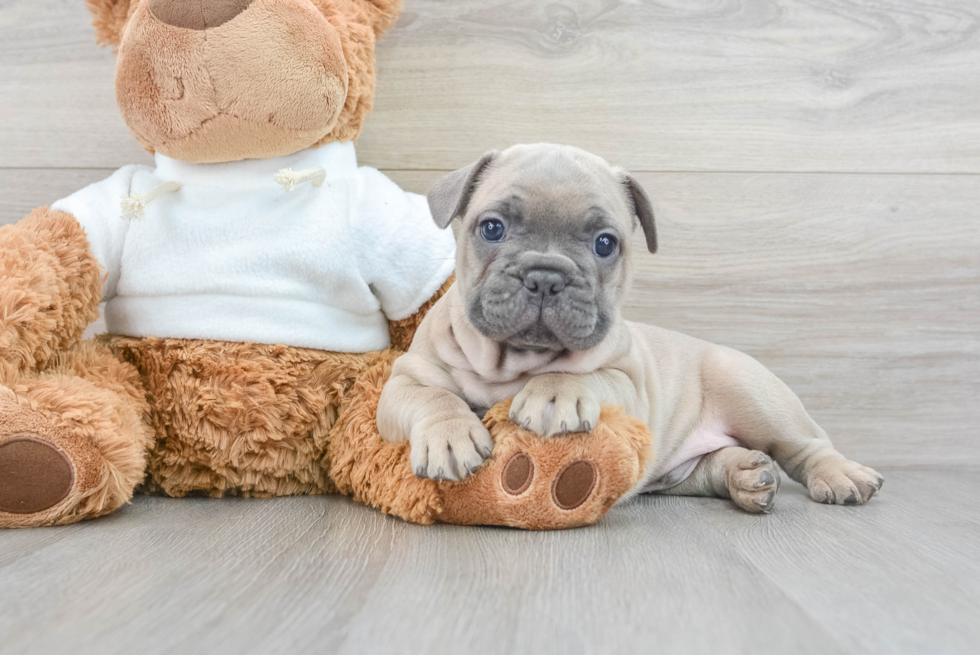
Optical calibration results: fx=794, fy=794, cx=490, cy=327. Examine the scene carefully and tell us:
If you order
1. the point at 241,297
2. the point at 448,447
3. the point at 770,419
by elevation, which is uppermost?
the point at 241,297

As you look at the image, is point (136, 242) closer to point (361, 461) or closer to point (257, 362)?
point (257, 362)

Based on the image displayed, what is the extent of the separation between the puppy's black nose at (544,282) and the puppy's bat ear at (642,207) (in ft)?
1.56

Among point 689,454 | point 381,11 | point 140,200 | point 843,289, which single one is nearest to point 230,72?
point 140,200

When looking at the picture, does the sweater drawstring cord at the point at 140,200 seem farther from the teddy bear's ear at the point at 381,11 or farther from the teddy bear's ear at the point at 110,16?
the teddy bear's ear at the point at 381,11

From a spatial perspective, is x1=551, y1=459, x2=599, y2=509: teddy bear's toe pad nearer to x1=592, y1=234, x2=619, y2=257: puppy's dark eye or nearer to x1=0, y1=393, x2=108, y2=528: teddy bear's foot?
x1=592, y1=234, x2=619, y2=257: puppy's dark eye

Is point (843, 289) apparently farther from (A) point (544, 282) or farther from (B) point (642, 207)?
(A) point (544, 282)

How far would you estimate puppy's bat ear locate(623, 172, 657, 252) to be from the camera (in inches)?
82.7

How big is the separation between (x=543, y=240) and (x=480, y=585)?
84 cm

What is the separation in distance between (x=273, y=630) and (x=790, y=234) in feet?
7.49

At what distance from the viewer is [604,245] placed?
1974 millimetres

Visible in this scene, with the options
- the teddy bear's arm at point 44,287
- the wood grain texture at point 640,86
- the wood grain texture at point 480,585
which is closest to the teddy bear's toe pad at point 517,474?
the wood grain texture at point 480,585

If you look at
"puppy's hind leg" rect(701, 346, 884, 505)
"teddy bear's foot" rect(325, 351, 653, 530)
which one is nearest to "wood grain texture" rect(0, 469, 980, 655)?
"teddy bear's foot" rect(325, 351, 653, 530)

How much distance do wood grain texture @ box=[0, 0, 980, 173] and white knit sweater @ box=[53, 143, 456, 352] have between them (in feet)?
1.76

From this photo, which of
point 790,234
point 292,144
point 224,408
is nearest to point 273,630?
point 224,408
